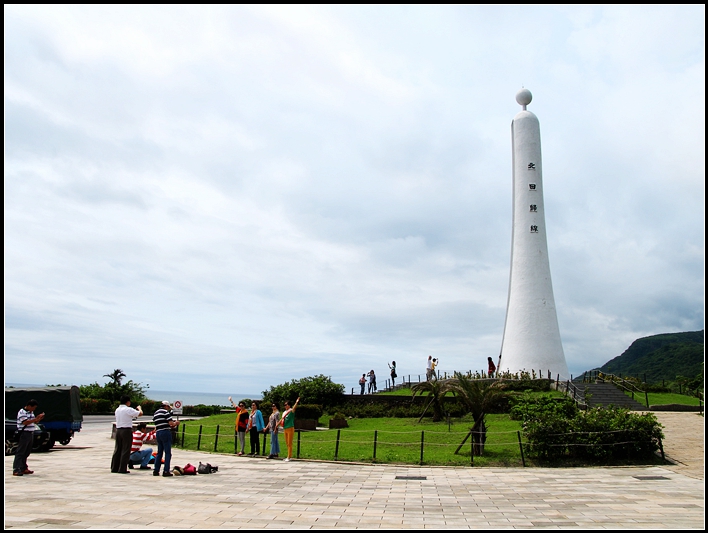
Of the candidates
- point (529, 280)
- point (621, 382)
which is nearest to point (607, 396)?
point (621, 382)

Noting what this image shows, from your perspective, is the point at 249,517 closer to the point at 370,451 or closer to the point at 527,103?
the point at 370,451

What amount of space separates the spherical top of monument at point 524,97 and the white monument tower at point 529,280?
218 cm

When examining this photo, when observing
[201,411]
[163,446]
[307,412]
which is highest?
[307,412]

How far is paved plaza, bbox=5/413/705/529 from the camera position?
806 centimetres

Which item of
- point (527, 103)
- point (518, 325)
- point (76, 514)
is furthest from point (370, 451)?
point (527, 103)

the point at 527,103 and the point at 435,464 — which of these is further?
the point at 527,103

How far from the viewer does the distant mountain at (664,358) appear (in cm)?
6553

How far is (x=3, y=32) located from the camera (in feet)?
23.4

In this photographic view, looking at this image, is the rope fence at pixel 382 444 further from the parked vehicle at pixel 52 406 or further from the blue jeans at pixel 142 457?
the parked vehicle at pixel 52 406

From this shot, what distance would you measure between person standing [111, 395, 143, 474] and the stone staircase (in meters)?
19.8

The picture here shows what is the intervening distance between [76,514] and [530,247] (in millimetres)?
36004

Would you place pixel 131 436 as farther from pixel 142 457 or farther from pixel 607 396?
pixel 607 396

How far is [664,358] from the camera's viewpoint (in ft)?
247

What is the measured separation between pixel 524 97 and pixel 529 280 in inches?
548
